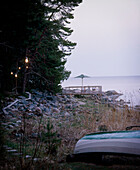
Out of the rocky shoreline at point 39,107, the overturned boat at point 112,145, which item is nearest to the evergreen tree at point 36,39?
the rocky shoreline at point 39,107

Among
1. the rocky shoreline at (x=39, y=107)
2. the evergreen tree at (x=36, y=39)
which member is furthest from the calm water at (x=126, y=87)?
the evergreen tree at (x=36, y=39)

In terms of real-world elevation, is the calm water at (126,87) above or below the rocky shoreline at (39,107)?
above

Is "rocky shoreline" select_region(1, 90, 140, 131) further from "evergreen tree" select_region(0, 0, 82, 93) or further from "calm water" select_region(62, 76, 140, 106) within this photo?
"evergreen tree" select_region(0, 0, 82, 93)

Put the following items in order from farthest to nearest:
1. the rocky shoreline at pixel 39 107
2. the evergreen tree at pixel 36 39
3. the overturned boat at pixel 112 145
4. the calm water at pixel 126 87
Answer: the evergreen tree at pixel 36 39 → the rocky shoreline at pixel 39 107 → the calm water at pixel 126 87 → the overturned boat at pixel 112 145

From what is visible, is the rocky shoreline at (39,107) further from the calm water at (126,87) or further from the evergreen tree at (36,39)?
the evergreen tree at (36,39)

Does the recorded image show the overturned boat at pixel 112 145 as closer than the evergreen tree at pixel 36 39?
Yes

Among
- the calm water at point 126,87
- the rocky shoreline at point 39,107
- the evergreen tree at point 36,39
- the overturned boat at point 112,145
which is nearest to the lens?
the overturned boat at point 112,145

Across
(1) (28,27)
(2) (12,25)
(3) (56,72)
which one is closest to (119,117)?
(3) (56,72)

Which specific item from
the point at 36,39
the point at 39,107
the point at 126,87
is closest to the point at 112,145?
the point at 39,107

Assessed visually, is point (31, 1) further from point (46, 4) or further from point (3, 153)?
point (3, 153)

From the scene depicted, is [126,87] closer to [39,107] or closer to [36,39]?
[36,39]

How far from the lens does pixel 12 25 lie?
8430 mm

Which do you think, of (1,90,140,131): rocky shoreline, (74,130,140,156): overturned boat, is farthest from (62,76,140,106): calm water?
(74,130,140,156): overturned boat

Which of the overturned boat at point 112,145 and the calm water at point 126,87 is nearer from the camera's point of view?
the overturned boat at point 112,145
